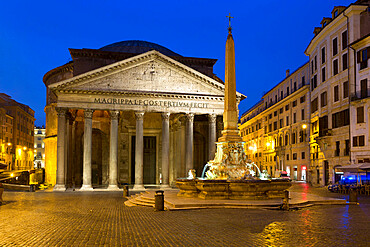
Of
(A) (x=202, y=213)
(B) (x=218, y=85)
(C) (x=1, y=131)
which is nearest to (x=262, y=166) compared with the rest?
(B) (x=218, y=85)

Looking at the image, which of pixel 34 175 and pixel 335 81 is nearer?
pixel 335 81

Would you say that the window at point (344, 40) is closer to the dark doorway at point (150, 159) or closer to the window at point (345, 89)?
the window at point (345, 89)

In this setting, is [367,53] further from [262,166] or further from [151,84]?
[262,166]

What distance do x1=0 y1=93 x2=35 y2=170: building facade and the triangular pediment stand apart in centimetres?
3732

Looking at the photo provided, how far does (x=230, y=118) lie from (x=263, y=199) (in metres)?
4.02

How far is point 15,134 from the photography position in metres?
75.3

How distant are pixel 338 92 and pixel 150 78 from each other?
15.6 metres

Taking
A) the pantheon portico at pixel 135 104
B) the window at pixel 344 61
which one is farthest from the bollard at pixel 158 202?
the window at pixel 344 61

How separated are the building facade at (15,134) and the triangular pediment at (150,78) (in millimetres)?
37321

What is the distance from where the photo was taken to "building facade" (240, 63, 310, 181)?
44.7 metres

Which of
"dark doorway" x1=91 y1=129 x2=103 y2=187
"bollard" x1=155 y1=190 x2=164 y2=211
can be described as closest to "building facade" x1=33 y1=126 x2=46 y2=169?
"dark doorway" x1=91 y1=129 x2=103 y2=187

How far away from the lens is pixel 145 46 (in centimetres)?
4831

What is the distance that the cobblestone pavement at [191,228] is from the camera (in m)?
9.09

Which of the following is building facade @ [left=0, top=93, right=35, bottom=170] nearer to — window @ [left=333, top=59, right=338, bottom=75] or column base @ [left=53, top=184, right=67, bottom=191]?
column base @ [left=53, top=184, right=67, bottom=191]
